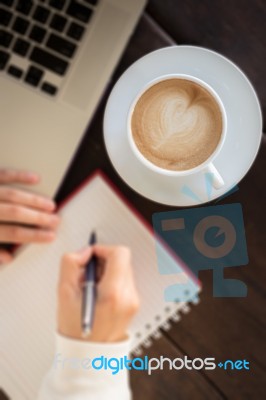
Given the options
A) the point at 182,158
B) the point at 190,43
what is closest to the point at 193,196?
the point at 182,158

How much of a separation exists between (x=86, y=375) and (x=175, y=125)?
1.41 ft

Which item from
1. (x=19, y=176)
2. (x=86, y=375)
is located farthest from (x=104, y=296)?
(x=19, y=176)

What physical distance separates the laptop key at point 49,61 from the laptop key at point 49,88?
2 centimetres

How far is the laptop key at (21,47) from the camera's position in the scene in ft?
1.91

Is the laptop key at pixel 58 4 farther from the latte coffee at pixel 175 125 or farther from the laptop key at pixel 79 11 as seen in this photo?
the latte coffee at pixel 175 125

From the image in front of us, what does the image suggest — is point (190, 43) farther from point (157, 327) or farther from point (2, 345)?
point (2, 345)

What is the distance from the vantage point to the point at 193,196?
52 centimetres

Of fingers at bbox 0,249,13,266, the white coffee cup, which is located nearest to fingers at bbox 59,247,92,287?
fingers at bbox 0,249,13,266

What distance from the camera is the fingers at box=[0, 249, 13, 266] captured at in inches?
25.7

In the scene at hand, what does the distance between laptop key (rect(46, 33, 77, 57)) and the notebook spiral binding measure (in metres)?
0.44

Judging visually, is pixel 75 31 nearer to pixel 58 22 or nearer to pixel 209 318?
pixel 58 22

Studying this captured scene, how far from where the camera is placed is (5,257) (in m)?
0.66

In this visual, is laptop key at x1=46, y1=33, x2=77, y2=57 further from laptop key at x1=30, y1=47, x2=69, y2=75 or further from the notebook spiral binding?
the notebook spiral binding

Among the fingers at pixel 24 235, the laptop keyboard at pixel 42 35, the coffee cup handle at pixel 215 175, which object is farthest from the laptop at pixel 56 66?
the coffee cup handle at pixel 215 175
